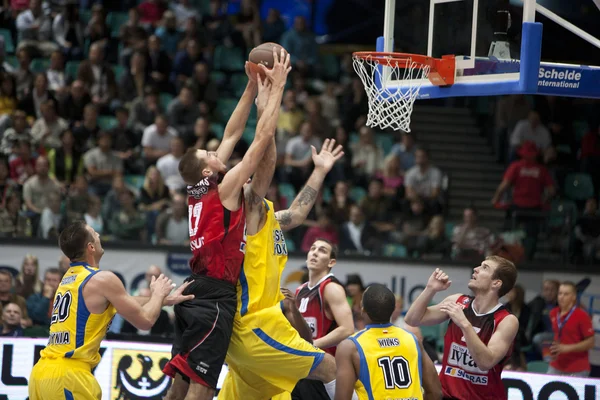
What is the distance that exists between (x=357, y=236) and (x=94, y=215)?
3.59 metres

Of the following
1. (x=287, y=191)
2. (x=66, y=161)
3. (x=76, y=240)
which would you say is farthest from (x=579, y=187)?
(x=76, y=240)

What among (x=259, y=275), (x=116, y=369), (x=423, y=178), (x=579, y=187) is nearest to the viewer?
(x=259, y=275)

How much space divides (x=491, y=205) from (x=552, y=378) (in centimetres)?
726

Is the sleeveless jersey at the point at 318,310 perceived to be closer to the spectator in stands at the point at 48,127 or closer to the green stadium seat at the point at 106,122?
the spectator in stands at the point at 48,127

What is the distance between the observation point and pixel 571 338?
34.1 feet

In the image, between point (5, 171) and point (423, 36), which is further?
point (5, 171)

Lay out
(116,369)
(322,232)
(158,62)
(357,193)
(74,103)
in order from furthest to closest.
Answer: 1. (158,62)
2. (74,103)
3. (357,193)
4. (322,232)
5. (116,369)

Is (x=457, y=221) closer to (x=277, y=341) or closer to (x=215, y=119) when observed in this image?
(x=215, y=119)

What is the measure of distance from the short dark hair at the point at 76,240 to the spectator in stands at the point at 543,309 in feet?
21.9

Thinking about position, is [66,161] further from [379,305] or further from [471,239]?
[379,305]

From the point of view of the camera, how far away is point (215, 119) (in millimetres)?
15688

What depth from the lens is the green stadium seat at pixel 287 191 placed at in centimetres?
1373

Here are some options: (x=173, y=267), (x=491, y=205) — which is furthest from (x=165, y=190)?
(x=491, y=205)

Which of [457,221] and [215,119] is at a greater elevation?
[215,119]
